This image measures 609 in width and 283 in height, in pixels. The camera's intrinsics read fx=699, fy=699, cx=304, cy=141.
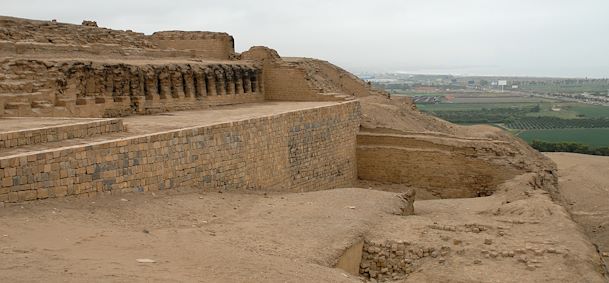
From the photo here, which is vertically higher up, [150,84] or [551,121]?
[150,84]

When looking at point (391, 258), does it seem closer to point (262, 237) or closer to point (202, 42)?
point (262, 237)

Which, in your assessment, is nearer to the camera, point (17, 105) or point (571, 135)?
point (17, 105)

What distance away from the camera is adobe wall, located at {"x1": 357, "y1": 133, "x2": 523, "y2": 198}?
53.7ft

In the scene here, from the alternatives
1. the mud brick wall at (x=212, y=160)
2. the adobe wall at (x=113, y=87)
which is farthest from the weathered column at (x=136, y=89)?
the mud brick wall at (x=212, y=160)

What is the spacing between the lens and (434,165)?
16969 mm

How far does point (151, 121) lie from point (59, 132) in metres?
3.85

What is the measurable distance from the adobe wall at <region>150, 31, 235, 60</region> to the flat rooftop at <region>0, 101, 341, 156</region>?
3142mm

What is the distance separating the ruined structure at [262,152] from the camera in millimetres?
9234

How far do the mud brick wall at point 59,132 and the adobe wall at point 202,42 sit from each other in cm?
1072

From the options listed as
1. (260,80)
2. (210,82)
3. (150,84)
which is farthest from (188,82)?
(260,80)

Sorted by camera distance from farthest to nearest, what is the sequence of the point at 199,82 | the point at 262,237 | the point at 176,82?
1. the point at 199,82
2. the point at 176,82
3. the point at 262,237

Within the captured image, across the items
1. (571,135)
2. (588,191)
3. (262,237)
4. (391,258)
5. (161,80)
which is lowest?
(571,135)

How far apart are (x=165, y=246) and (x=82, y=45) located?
10045 mm

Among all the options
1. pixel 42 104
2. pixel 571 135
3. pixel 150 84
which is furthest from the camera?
pixel 571 135
